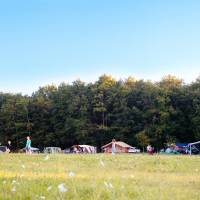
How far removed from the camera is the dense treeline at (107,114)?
302 ft

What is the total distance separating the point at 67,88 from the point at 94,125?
11938mm

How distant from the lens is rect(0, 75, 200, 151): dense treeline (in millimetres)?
92125

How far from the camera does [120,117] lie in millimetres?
96625

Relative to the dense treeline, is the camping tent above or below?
below

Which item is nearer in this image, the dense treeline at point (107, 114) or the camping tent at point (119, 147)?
the camping tent at point (119, 147)

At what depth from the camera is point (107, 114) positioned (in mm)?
98688

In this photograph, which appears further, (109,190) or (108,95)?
(108,95)

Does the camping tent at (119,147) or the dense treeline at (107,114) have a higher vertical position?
the dense treeline at (107,114)

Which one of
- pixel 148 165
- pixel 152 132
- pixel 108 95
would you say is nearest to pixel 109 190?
pixel 148 165

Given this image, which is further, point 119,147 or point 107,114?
point 107,114

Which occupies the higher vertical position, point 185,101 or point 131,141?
point 185,101

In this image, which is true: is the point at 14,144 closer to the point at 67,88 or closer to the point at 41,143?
the point at 41,143

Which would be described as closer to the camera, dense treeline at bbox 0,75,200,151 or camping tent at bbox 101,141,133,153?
camping tent at bbox 101,141,133,153

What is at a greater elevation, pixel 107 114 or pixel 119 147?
pixel 107 114
